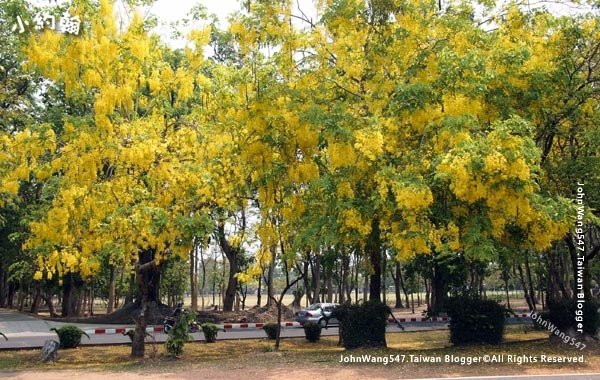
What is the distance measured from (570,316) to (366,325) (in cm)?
495

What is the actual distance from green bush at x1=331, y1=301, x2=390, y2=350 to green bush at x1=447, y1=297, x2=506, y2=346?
1861mm

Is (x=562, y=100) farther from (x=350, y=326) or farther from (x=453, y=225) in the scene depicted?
(x=350, y=326)

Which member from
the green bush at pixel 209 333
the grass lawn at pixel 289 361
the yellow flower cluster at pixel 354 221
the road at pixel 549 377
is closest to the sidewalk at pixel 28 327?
the green bush at pixel 209 333

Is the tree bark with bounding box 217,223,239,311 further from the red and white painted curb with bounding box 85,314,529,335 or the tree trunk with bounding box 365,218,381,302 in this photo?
the tree trunk with bounding box 365,218,381,302

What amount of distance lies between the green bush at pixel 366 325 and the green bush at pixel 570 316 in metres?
4.27

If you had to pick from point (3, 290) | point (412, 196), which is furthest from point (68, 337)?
point (3, 290)

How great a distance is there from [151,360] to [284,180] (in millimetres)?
5119

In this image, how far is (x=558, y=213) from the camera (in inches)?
404

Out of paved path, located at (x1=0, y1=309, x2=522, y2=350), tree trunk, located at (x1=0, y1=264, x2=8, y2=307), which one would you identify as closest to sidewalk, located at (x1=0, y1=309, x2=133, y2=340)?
paved path, located at (x1=0, y1=309, x2=522, y2=350)

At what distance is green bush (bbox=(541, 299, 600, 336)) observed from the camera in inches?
524

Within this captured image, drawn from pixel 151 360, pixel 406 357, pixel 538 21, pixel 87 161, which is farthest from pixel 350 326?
pixel 538 21

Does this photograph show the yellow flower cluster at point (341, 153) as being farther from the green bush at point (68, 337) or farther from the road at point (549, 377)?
the green bush at point (68, 337)

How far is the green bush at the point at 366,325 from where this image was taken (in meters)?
12.9

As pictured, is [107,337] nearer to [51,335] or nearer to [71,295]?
[51,335]
